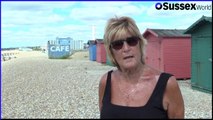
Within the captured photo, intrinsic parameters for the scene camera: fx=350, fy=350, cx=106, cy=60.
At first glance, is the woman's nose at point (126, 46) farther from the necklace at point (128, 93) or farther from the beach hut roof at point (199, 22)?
the beach hut roof at point (199, 22)

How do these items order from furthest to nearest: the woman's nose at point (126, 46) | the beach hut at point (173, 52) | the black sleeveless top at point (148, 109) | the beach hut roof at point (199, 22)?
1. the beach hut at point (173, 52)
2. the beach hut roof at point (199, 22)
3. the woman's nose at point (126, 46)
4. the black sleeveless top at point (148, 109)

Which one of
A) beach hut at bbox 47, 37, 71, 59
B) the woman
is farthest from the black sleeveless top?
beach hut at bbox 47, 37, 71, 59

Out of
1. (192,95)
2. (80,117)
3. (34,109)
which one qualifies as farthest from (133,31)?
(192,95)

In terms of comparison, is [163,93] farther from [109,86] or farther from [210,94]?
[210,94]

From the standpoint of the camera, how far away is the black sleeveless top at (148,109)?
7.61 ft

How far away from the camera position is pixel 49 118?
9.65 meters

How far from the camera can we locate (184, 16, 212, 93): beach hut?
13477 mm

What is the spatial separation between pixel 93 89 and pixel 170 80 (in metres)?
13.2

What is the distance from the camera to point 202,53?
14.2 meters

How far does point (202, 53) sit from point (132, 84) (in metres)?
12.1

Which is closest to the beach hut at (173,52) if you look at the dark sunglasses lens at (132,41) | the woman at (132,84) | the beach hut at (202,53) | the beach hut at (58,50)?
the beach hut at (202,53)

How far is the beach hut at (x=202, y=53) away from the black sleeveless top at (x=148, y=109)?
1127 centimetres

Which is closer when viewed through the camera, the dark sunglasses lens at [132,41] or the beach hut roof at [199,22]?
the dark sunglasses lens at [132,41]

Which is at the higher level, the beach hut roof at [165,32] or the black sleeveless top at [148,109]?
the beach hut roof at [165,32]
